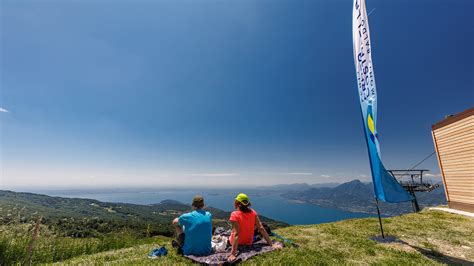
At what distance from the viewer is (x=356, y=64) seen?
30.0 ft

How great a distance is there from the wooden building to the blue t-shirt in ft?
67.0

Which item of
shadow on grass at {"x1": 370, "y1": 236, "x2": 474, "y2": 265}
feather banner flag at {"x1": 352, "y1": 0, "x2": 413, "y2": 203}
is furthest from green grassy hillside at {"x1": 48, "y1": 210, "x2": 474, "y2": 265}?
feather banner flag at {"x1": 352, "y1": 0, "x2": 413, "y2": 203}

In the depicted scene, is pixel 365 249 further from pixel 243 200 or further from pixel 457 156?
pixel 457 156

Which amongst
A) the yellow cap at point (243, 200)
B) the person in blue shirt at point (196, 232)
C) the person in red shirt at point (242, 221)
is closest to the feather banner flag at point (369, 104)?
the person in red shirt at point (242, 221)

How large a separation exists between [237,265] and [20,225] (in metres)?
8.08

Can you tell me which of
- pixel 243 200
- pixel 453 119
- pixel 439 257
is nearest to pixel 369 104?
pixel 439 257

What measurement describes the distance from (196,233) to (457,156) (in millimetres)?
22273

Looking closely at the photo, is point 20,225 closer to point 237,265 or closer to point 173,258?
point 173,258

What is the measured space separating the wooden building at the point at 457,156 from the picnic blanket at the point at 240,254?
1879 centimetres

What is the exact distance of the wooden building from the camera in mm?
15617

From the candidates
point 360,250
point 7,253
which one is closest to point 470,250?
point 360,250

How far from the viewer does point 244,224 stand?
619 cm

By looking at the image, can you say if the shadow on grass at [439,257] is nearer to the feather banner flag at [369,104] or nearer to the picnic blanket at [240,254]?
the feather banner flag at [369,104]

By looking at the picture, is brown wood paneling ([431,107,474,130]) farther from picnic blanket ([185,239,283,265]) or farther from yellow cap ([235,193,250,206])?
yellow cap ([235,193,250,206])
